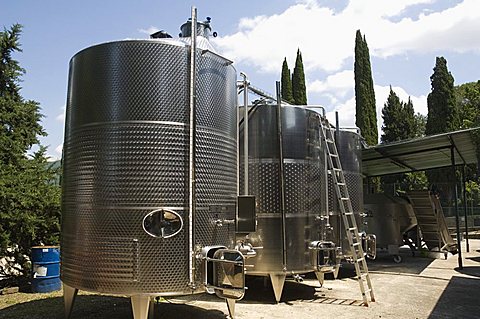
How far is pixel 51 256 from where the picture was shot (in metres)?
9.23

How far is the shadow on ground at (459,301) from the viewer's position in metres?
7.55

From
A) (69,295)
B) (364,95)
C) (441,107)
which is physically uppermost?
(364,95)

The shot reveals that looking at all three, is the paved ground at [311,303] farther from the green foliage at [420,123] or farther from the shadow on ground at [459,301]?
the green foliage at [420,123]

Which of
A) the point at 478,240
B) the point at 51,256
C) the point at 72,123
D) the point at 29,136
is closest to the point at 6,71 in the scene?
the point at 29,136

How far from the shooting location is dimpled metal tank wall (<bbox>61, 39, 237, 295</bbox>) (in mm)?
5500

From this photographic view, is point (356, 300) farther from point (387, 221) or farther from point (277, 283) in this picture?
point (387, 221)

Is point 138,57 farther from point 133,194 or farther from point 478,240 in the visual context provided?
point 478,240

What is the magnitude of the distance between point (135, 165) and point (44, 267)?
210 inches

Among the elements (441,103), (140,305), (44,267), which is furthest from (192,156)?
(441,103)

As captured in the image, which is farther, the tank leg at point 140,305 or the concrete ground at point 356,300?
the concrete ground at point 356,300

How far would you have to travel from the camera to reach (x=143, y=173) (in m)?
5.57

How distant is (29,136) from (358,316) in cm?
1598

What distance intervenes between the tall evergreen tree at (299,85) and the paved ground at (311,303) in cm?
2850

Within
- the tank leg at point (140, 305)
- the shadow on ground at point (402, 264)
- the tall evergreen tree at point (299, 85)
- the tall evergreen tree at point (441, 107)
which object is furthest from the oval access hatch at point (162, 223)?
the tall evergreen tree at point (299, 85)
